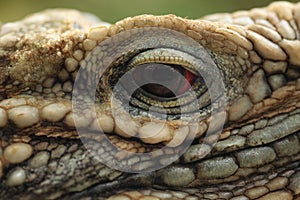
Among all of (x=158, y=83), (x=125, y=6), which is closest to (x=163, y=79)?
(x=158, y=83)

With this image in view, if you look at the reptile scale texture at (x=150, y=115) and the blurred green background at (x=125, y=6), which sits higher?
the blurred green background at (x=125, y=6)

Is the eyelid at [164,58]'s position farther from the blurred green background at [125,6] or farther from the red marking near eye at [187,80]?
the blurred green background at [125,6]

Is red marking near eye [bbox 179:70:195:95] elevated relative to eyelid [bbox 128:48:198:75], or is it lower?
lower

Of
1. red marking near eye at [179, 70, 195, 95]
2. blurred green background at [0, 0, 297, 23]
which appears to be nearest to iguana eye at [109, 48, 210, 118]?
red marking near eye at [179, 70, 195, 95]

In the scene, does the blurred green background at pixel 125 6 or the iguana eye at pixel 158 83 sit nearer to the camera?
the iguana eye at pixel 158 83

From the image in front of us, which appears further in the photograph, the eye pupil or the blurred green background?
the blurred green background

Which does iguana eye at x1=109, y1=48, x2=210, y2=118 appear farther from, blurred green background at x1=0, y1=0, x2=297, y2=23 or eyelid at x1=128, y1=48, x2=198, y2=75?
blurred green background at x1=0, y1=0, x2=297, y2=23

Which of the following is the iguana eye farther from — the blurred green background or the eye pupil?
the blurred green background

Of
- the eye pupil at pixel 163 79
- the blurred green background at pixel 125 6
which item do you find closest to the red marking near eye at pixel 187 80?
the eye pupil at pixel 163 79
